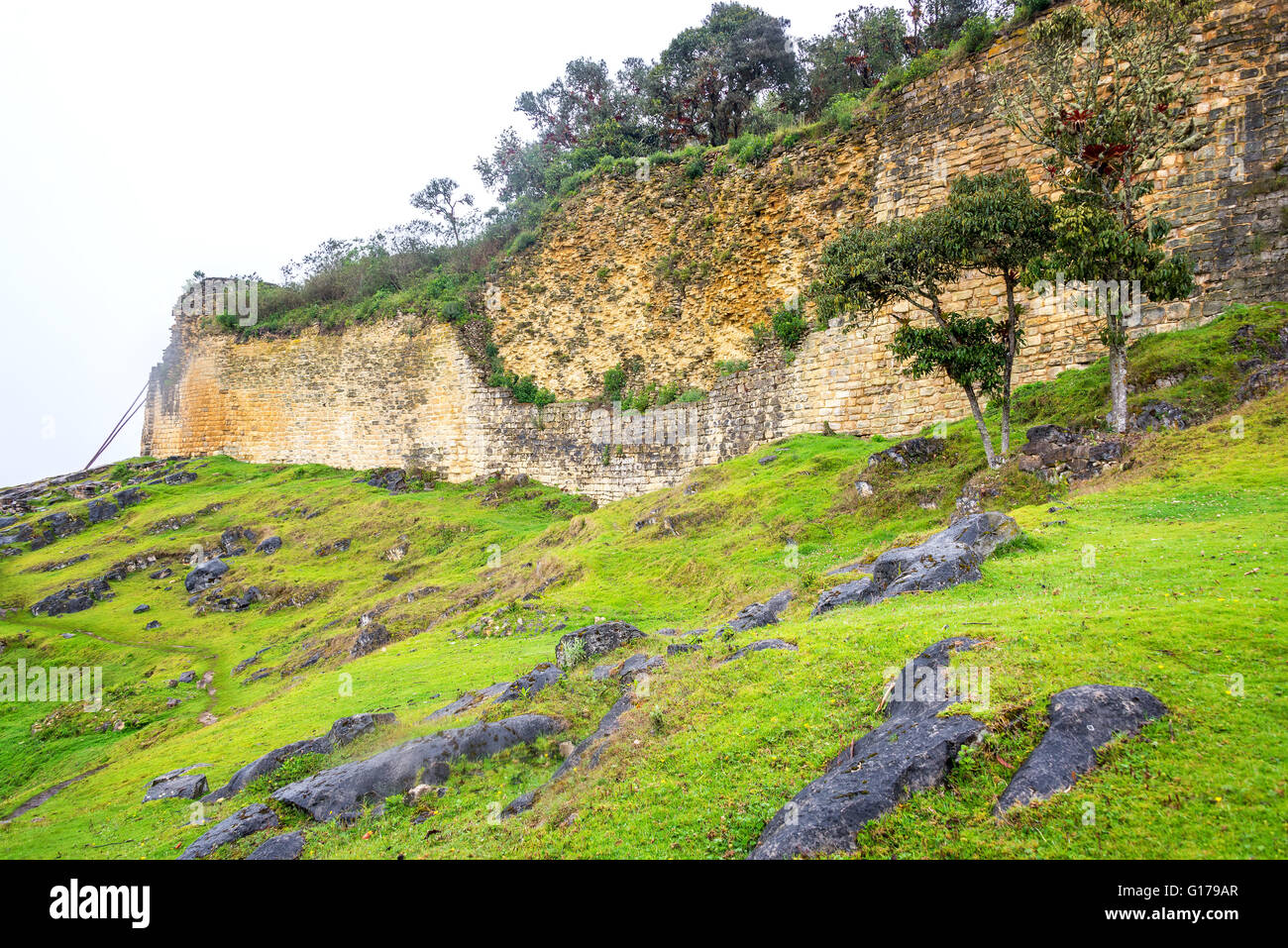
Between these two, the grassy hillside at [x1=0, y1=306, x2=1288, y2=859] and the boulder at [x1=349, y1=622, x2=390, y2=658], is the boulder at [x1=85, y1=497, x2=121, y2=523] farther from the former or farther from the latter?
the boulder at [x1=349, y1=622, x2=390, y2=658]

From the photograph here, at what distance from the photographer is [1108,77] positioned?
18922 mm

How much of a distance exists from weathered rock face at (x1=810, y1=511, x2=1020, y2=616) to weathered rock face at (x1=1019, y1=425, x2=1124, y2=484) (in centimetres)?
401

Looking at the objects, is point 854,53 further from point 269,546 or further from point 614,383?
point 269,546

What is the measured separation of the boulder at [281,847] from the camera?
23.0 feet

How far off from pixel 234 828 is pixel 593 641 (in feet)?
18.6

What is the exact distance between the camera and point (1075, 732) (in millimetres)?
4969

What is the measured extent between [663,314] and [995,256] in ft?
52.7

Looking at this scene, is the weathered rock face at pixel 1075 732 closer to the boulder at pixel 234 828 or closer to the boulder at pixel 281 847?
the boulder at pixel 281 847

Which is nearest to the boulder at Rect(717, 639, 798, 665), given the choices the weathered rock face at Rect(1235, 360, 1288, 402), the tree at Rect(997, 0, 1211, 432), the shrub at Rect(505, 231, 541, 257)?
the tree at Rect(997, 0, 1211, 432)

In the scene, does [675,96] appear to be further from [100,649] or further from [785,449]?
[100,649]

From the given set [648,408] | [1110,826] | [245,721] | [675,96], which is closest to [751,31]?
[675,96]

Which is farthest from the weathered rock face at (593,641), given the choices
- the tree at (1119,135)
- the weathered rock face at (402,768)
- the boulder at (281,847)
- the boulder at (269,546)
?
the boulder at (269,546)

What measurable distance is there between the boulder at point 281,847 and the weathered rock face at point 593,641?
4.75 metres

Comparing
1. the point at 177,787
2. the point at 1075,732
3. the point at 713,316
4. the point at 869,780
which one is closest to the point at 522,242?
the point at 713,316
